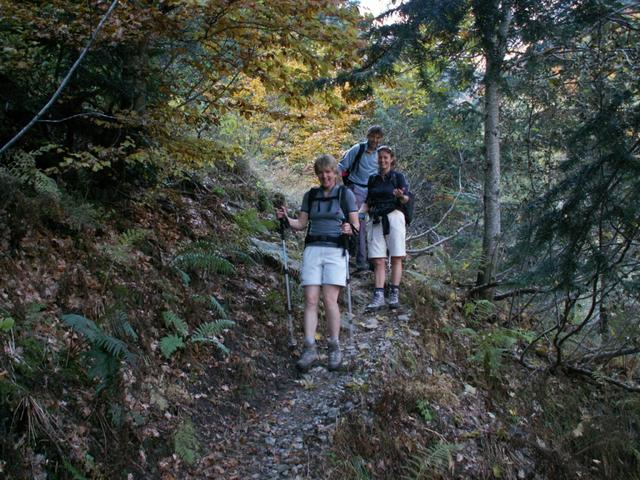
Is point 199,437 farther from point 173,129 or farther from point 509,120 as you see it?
point 509,120

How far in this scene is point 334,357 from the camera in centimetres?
602

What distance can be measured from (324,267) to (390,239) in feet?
6.49

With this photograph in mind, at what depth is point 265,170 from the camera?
16.7m

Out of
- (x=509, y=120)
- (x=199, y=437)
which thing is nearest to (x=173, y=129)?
(x=199, y=437)

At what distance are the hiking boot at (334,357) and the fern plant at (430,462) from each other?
144cm

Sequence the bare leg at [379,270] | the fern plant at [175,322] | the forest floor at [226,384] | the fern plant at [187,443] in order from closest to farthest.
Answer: the forest floor at [226,384] < the fern plant at [187,443] < the fern plant at [175,322] < the bare leg at [379,270]

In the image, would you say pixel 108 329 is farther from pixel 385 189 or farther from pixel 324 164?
pixel 385 189

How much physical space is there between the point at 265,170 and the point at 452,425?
1237 cm

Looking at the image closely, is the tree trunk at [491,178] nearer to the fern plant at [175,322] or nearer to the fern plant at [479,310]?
the fern plant at [479,310]

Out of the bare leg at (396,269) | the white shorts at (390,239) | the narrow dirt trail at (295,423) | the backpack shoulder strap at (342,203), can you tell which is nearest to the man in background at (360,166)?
the white shorts at (390,239)

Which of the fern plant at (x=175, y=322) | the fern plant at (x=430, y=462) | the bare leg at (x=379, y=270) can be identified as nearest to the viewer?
the fern plant at (x=430, y=462)

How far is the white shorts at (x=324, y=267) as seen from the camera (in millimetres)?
5893

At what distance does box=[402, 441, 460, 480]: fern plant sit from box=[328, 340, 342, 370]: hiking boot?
1.44 m

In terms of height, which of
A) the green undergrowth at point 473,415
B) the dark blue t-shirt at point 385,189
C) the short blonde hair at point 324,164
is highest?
the short blonde hair at point 324,164
